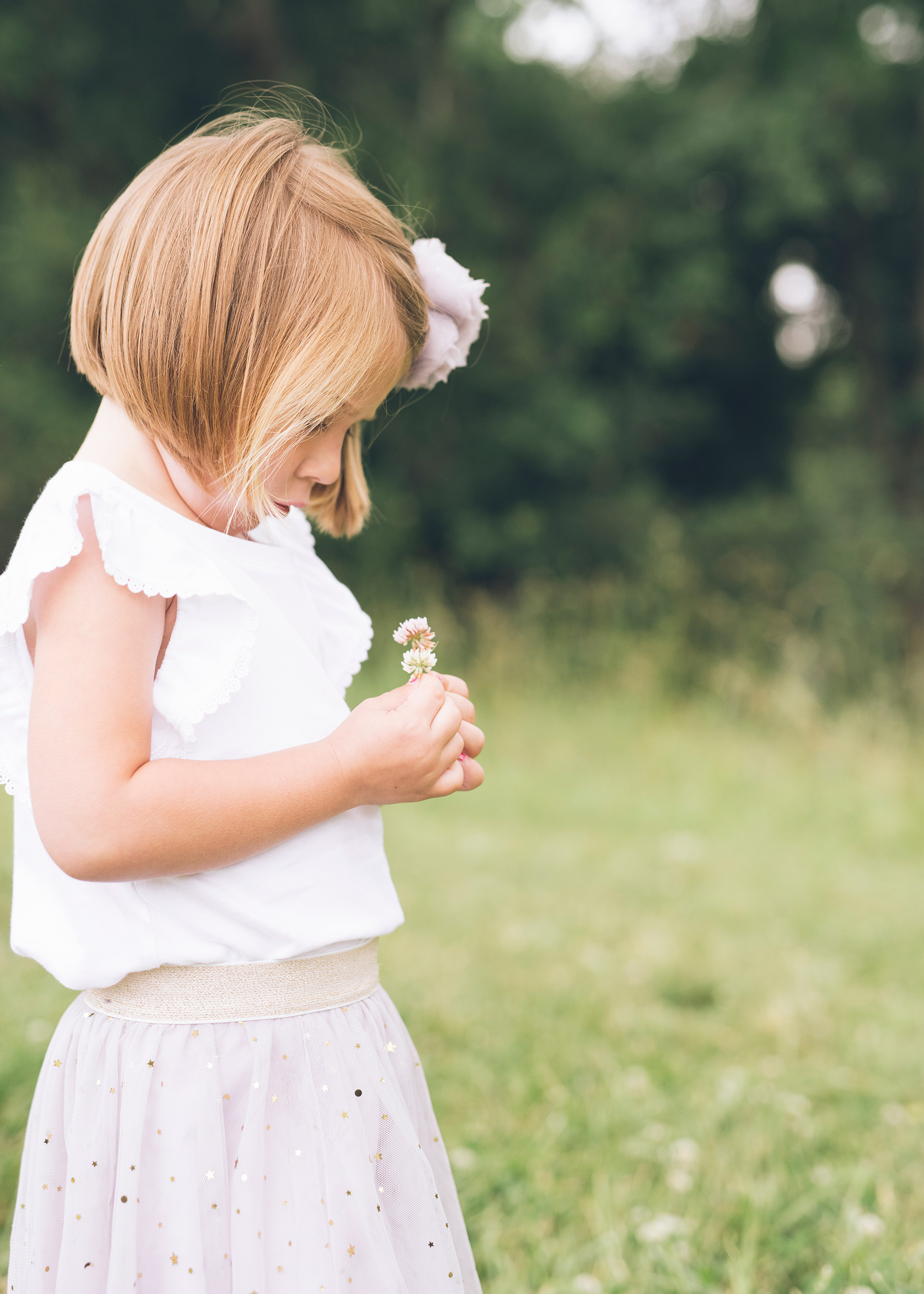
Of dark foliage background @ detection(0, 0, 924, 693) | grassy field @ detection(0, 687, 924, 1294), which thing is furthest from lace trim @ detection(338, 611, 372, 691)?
dark foliage background @ detection(0, 0, 924, 693)

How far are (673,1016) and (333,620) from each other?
2121 millimetres

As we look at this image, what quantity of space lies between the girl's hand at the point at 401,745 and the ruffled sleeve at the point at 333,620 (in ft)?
0.52

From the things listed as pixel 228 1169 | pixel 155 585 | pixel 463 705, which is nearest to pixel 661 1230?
pixel 228 1169

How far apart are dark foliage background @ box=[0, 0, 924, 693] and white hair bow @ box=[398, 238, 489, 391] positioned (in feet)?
21.2

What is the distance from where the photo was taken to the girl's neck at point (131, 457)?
95cm

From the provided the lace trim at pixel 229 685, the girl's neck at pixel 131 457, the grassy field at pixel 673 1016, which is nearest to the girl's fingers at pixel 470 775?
the lace trim at pixel 229 685

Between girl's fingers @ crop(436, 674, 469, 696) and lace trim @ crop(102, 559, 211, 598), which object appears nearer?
lace trim @ crop(102, 559, 211, 598)

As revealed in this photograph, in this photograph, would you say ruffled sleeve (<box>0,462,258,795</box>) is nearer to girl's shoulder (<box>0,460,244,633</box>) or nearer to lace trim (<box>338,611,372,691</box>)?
girl's shoulder (<box>0,460,244,633</box>)

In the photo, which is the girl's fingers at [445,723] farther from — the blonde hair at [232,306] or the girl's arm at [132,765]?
the blonde hair at [232,306]

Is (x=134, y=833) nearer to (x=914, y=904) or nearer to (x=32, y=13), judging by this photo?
(x=914, y=904)

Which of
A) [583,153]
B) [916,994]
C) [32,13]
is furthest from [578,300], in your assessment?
[916,994]

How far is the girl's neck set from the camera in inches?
37.4

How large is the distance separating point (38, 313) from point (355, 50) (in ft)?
12.3

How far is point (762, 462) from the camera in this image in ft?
36.9
